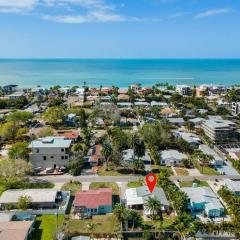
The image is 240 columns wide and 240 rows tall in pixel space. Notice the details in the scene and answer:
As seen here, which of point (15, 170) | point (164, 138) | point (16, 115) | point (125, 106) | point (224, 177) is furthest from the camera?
point (125, 106)

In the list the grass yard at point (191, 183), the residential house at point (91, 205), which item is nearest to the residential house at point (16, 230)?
the residential house at point (91, 205)

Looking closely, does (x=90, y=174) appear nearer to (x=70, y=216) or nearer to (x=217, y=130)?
(x=70, y=216)

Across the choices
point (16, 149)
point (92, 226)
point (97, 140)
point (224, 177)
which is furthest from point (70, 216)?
point (97, 140)

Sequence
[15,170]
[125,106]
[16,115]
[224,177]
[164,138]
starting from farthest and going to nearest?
[125,106], [16,115], [164,138], [224,177], [15,170]

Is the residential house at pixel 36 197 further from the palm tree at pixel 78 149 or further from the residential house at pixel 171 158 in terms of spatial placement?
the residential house at pixel 171 158

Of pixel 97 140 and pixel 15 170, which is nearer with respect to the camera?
pixel 15 170
